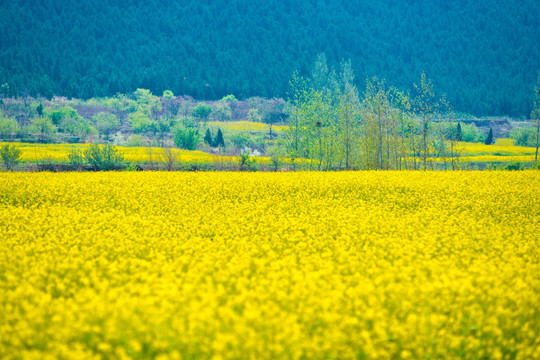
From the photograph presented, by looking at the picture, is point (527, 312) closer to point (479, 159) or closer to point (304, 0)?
point (479, 159)

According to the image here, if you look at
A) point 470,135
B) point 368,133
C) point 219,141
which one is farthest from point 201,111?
point 368,133

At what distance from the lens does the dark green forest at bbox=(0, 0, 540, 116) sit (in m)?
118

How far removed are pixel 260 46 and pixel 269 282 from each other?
478 ft

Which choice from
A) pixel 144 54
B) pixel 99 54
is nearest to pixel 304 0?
pixel 144 54

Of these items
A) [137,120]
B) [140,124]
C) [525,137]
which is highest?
[137,120]

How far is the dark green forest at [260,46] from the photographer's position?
11838 centimetres

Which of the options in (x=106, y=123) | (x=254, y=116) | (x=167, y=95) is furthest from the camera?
(x=167, y=95)

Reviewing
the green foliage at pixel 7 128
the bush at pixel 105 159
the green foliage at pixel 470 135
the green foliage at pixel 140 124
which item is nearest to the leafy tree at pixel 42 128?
the green foliage at pixel 7 128

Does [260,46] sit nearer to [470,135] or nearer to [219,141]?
[470,135]

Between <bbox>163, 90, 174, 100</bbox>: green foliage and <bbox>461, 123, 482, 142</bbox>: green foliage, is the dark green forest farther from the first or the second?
<bbox>461, 123, 482, 142</bbox>: green foliage

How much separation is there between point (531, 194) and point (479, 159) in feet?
122

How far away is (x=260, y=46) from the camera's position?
145 meters

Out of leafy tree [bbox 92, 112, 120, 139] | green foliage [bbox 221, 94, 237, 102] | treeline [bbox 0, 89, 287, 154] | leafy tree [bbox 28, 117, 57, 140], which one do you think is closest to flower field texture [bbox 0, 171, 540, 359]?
treeline [bbox 0, 89, 287, 154]

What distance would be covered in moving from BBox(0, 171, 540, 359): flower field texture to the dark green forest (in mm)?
103588
